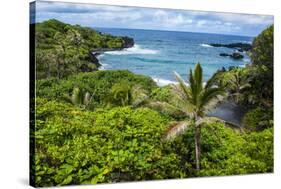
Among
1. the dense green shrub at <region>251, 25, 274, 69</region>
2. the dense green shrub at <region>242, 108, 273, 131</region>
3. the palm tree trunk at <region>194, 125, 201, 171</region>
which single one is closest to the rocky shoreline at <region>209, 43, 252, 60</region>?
the dense green shrub at <region>251, 25, 274, 69</region>

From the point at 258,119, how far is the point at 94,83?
9.27ft

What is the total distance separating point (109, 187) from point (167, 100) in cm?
161

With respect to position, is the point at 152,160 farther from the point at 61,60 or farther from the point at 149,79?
the point at 61,60

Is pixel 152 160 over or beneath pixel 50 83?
beneath

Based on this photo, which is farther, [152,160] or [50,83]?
[152,160]

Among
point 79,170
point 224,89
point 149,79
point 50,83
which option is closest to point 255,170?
point 224,89

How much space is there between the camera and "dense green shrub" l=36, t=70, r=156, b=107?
873 centimetres

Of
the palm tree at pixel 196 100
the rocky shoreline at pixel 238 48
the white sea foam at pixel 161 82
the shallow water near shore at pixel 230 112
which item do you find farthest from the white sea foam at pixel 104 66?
the rocky shoreline at pixel 238 48

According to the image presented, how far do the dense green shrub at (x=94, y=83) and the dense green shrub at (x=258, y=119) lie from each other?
1751mm

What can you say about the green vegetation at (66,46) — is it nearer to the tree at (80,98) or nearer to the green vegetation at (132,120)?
the green vegetation at (132,120)

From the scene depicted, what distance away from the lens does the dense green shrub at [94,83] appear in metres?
8.73

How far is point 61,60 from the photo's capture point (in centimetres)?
890

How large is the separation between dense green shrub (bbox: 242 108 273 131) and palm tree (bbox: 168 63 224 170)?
2.53 ft

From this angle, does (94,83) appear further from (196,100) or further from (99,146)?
(196,100)
